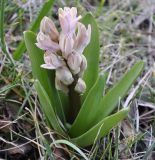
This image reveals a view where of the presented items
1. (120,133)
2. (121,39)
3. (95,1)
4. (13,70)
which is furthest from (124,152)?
(95,1)

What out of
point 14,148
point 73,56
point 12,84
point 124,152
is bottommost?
point 124,152

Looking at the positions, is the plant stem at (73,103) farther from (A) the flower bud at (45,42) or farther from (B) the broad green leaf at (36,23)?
(B) the broad green leaf at (36,23)

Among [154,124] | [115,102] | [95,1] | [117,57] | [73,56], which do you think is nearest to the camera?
[73,56]

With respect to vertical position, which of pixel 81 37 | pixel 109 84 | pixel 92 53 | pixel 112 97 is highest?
pixel 81 37

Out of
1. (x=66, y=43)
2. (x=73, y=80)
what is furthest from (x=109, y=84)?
(x=66, y=43)

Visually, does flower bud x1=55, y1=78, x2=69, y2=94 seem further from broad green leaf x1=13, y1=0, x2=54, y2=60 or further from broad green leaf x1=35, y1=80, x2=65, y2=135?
broad green leaf x1=13, y1=0, x2=54, y2=60

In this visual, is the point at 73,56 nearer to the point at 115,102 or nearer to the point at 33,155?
the point at 115,102

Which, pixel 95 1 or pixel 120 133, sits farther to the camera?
pixel 95 1

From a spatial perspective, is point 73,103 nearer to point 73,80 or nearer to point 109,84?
point 73,80
